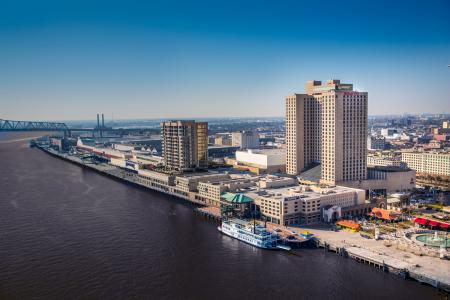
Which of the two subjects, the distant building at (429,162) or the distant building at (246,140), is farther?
the distant building at (246,140)

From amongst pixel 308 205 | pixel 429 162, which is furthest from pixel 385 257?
pixel 429 162

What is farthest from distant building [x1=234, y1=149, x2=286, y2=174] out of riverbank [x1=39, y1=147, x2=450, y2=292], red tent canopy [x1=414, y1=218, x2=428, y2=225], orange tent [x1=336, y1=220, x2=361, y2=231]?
red tent canopy [x1=414, y1=218, x2=428, y2=225]

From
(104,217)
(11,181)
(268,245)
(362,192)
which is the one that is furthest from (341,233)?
(11,181)

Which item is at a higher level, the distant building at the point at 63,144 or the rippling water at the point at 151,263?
the distant building at the point at 63,144

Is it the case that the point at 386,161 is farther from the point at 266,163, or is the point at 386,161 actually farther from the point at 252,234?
the point at 252,234

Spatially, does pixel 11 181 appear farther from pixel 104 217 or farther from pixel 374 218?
pixel 374 218

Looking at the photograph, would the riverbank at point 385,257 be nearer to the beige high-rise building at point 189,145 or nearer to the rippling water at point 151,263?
the rippling water at point 151,263

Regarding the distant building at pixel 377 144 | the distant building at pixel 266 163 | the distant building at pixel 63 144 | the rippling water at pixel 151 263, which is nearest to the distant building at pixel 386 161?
the distant building at pixel 266 163

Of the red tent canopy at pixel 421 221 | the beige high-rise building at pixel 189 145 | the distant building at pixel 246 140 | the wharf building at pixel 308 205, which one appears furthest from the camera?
the distant building at pixel 246 140

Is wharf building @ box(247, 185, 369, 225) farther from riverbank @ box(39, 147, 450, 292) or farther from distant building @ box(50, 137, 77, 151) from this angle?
distant building @ box(50, 137, 77, 151)
